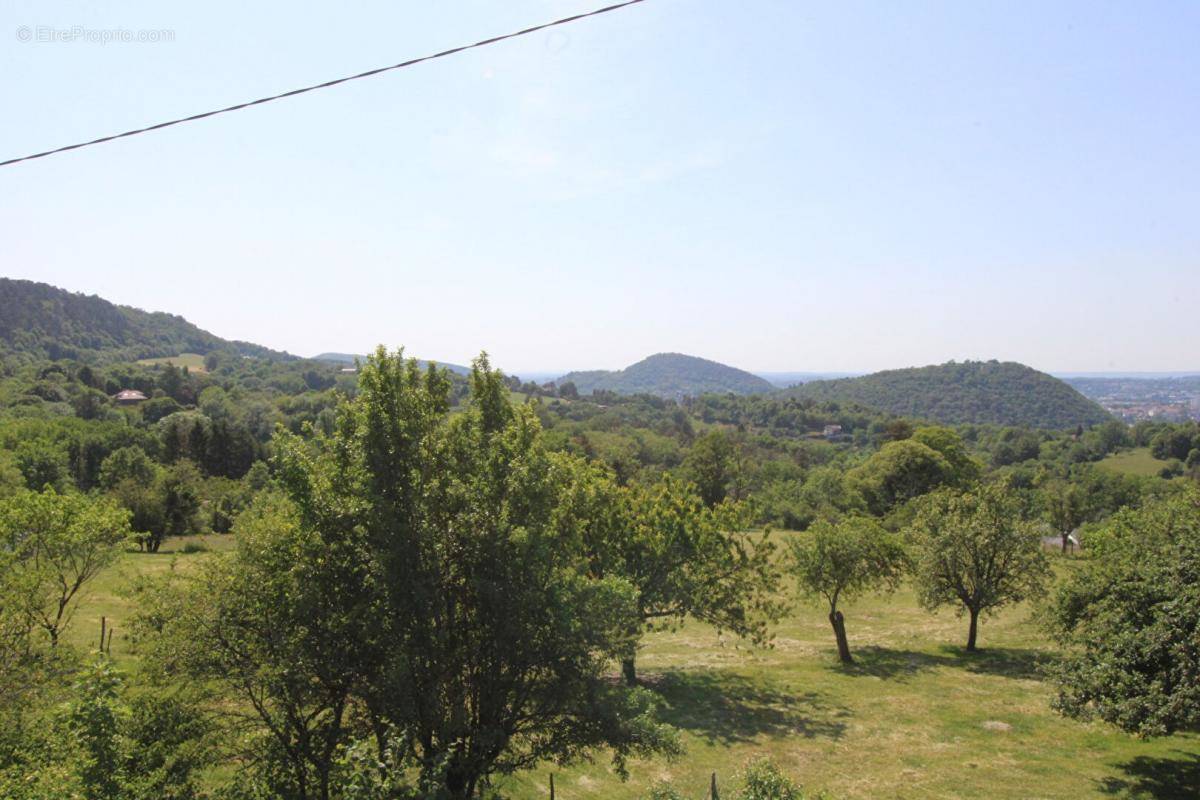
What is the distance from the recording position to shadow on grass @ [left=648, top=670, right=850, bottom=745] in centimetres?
2041

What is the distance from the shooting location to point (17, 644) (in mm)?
13609

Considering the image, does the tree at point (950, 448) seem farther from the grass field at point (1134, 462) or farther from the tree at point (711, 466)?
the grass field at point (1134, 462)

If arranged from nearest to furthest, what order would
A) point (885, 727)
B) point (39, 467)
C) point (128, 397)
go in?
1. point (885, 727)
2. point (39, 467)
3. point (128, 397)

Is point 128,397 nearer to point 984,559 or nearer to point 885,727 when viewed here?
Answer: point 885,727


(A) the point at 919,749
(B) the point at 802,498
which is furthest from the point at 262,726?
(B) the point at 802,498

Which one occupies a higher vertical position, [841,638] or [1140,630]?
[1140,630]

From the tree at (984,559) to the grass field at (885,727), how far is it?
8.93ft

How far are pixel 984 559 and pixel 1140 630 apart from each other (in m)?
12.9

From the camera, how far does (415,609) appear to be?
10750 mm

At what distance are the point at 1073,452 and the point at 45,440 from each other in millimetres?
193108

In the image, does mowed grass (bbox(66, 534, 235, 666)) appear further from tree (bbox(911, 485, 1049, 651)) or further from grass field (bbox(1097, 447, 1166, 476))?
grass field (bbox(1097, 447, 1166, 476))

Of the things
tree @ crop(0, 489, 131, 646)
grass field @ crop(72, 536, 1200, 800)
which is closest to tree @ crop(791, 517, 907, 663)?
grass field @ crop(72, 536, 1200, 800)

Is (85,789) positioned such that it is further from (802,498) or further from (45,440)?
(45,440)

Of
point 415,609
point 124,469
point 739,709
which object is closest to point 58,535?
point 415,609
